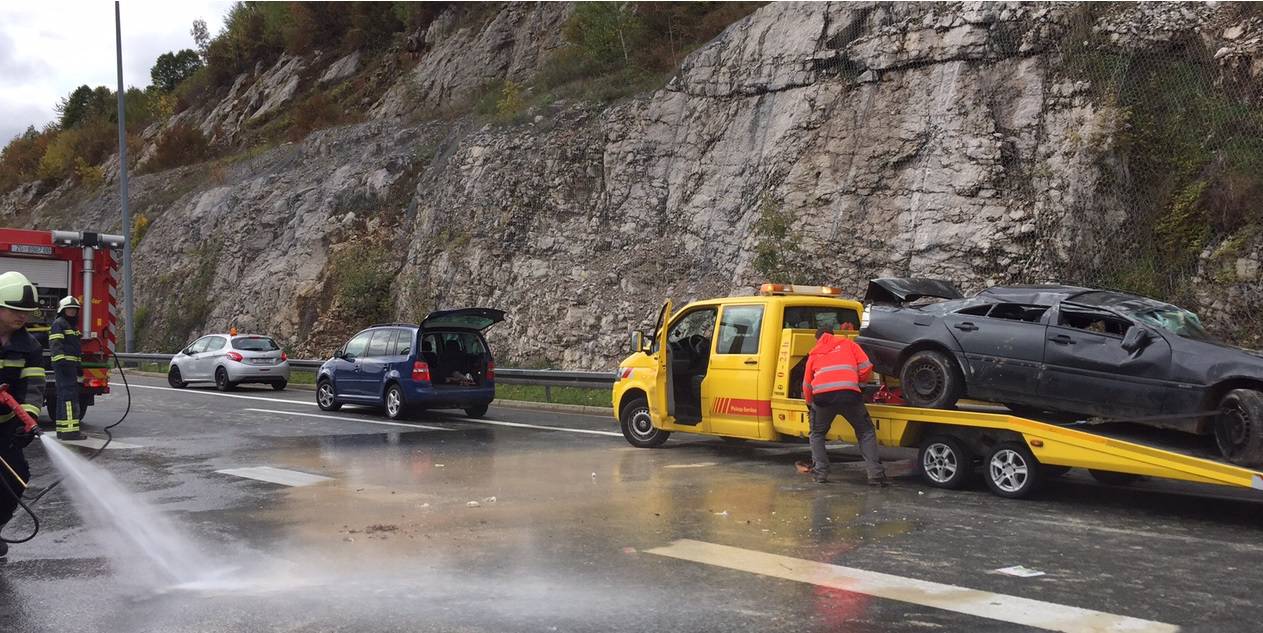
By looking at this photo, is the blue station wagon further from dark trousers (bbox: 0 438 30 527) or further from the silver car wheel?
dark trousers (bbox: 0 438 30 527)

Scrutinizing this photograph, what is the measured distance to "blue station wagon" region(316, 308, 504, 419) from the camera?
632 inches

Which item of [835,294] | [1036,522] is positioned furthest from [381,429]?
[1036,522]

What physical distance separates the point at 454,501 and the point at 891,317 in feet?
15.3

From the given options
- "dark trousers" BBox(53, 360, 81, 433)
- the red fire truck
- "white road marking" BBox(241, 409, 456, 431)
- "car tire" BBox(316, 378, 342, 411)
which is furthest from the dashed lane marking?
"car tire" BBox(316, 378, 342, 411)

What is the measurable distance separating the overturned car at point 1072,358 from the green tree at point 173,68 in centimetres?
6488

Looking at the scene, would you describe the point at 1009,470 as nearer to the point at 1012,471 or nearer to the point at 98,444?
the point at 1012,471

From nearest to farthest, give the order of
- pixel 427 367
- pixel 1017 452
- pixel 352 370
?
pixel 1017 452
pixel 427 367
pixel 352 370

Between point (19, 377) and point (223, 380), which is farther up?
point (19, 377)

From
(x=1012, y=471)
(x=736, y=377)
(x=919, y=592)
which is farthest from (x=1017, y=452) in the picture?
(x=919, y=592)

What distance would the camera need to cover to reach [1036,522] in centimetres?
765

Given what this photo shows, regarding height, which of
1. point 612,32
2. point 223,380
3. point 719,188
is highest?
point 612,32

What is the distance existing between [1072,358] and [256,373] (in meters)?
19.8

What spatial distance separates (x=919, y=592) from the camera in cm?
556

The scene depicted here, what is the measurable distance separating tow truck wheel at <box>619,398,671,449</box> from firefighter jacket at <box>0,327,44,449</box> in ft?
23.7
